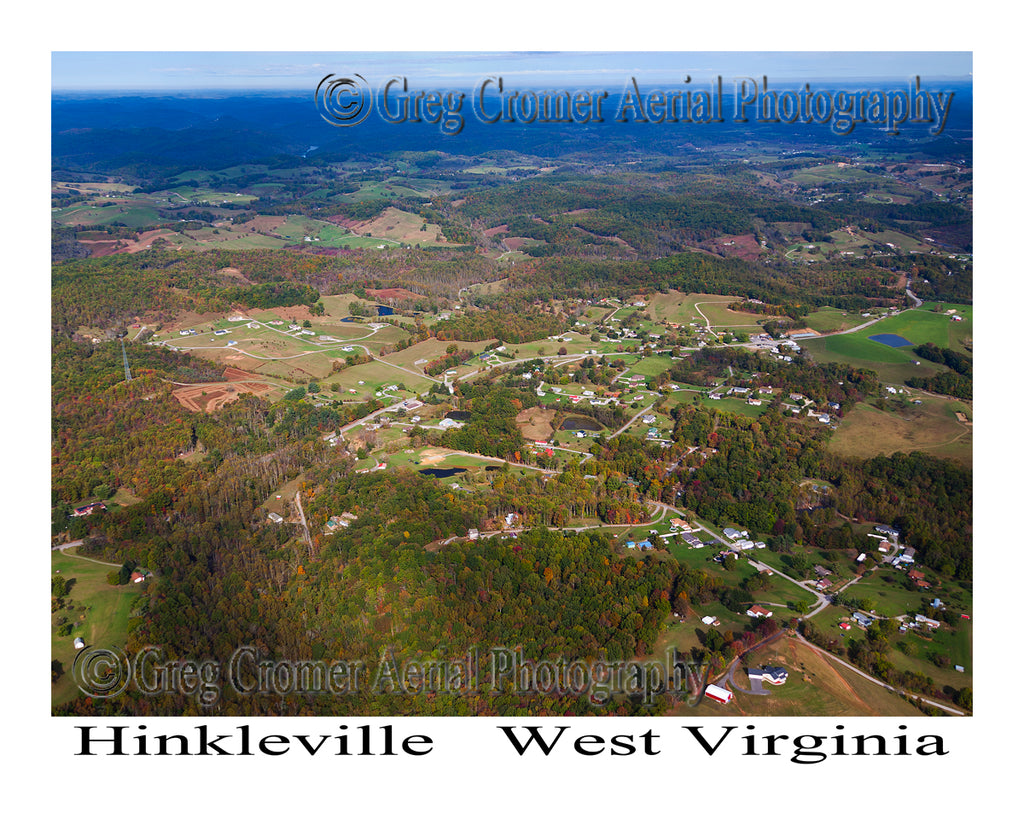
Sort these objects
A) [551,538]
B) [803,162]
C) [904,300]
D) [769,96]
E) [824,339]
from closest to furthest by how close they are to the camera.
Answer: [769,96] < [551,538] < [824,339] < [904,300] < [803,162]

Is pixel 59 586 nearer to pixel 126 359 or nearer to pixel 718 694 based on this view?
pixel 718 694

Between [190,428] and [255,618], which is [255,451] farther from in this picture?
[255,618]

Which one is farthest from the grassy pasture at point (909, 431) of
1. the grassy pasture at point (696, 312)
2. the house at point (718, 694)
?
the house at point (718, 694)

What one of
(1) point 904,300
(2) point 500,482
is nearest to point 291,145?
(1) point 904,300

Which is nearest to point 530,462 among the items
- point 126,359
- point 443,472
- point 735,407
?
point 443,472

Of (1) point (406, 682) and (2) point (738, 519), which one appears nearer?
(1) point (406, 682)

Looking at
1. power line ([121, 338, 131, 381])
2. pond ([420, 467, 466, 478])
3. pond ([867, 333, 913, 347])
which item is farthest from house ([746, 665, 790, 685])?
power line ([121, 338, 131, 381])

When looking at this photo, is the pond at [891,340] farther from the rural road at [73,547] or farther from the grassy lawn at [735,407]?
the rural road at [73,547]
